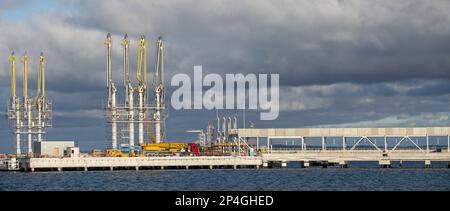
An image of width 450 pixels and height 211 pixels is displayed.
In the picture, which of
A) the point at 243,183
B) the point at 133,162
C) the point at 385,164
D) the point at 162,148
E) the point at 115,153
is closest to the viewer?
the point at 243,183

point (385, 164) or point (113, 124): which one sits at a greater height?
point (113, 124)

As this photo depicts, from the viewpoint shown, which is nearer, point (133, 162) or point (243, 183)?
point (243, 183)

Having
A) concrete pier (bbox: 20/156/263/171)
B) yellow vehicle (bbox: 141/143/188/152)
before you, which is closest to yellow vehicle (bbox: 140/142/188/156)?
yellow vehicle (bbox: 141/143/188/152)

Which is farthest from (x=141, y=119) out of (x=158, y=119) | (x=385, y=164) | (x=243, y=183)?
(x=243, y=183)

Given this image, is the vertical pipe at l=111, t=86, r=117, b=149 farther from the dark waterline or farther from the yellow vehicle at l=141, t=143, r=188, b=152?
the dark waterline

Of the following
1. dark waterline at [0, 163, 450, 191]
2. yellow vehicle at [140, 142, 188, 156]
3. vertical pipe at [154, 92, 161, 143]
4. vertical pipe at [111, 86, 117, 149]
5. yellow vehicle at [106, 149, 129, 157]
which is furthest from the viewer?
yellow vehicle at [140, 142, 188, 156]

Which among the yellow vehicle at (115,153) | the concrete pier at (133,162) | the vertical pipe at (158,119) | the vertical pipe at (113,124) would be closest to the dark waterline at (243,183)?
the concrete pier at (133,162)

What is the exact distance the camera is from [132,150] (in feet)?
605

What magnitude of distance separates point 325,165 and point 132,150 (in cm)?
4245

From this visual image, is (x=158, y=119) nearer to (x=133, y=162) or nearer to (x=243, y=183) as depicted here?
(x=133, y=162)

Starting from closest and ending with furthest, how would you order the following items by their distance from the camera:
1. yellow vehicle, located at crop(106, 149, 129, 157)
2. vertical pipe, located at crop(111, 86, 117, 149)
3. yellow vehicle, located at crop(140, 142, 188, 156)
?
vertical pipe, located at crop(111, 86, 117, 149) < yellow vehicle, located at crop(106, 149, 129, 157) < yellow vehicle, located at crop(140, 142, 188, 156)

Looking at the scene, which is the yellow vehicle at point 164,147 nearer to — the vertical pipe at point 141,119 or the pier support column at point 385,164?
the vertical pipe at point 141,119
